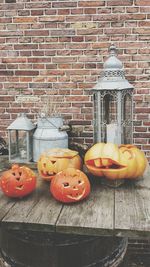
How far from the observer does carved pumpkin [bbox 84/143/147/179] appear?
5.52 ft

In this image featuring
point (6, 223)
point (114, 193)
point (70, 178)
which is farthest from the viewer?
point (114, 193)

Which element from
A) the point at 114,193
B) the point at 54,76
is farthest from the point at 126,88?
the point at 54,76

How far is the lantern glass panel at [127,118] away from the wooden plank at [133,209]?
0.97 ft

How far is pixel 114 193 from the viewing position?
1.69 meters

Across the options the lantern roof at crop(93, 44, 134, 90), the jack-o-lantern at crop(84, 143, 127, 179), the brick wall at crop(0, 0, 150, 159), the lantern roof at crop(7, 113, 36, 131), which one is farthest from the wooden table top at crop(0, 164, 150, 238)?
the brick wall at crop(0, 0, 150, 159)

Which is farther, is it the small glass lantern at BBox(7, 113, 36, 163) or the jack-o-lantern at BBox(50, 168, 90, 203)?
the small glass lantern at BBox(7, 113, 36, 163)

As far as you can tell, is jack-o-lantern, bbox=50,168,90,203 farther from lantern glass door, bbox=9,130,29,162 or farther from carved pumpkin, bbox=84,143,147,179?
lantern glass door, bbox=9,130,29,162

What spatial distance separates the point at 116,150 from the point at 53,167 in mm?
368

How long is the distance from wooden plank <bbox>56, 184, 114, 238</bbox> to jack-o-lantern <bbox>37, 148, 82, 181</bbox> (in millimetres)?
247

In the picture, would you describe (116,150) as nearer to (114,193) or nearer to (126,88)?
(114,193)

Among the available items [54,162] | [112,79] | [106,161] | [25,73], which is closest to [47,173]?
[54,162]

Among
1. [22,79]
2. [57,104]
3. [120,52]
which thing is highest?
[120,52]

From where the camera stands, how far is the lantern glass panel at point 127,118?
6.56 feet

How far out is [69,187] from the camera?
153 centimetres
